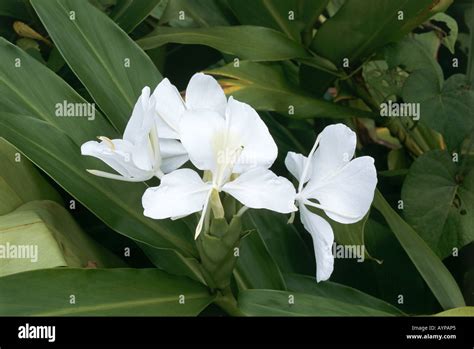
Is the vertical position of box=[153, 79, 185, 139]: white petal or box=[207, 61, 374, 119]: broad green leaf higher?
box=[207, 61, 374, 119]: broad green leaf

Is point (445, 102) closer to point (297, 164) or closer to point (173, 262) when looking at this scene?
point (297, 164)

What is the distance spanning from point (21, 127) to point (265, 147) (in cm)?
30

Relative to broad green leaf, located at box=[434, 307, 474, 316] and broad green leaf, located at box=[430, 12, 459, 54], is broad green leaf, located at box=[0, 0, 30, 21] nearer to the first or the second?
broad green leaf, located at box=[430, 12, 459, 54]

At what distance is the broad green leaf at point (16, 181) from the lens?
3.08ft

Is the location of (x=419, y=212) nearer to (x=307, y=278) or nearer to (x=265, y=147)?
(x=307, y=278)

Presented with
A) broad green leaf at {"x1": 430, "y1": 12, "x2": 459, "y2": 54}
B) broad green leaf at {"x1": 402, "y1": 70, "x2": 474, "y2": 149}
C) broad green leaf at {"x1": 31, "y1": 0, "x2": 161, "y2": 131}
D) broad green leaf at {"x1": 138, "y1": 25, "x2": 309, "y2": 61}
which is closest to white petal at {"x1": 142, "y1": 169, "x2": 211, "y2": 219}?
broad green leaf at {"x1": 31, "y1": 0, "x2": 161, "y2": 131}

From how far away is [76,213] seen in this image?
3.38 ft

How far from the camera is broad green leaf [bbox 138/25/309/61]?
3.38ft

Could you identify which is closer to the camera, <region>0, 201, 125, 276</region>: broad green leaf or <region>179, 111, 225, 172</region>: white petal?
<region>179, 111, 225, 172</region>: white petal

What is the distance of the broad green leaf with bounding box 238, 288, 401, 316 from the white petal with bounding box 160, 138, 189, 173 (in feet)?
0.58

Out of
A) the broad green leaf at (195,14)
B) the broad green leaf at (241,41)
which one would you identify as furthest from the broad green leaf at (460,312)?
the broad green leaf at (195,14)

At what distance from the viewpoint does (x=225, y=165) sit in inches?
29.8

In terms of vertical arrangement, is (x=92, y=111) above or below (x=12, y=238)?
above
